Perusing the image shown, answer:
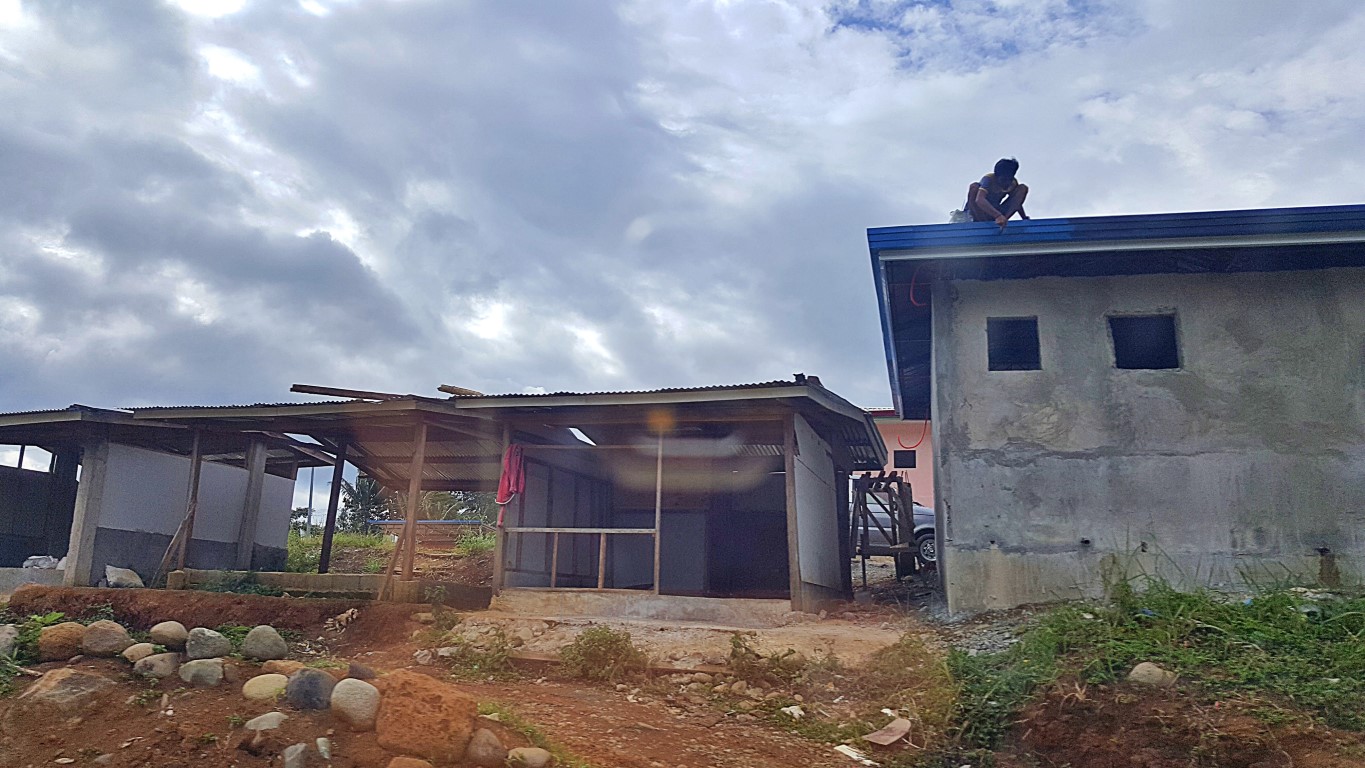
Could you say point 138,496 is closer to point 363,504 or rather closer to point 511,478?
point 511,478

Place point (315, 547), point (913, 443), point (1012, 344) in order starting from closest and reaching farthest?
point (1012, 344) < point (315, 547) < point (913, 443)

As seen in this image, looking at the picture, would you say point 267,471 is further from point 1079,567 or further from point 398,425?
point 1079,567

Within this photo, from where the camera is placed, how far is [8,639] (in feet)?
24.2

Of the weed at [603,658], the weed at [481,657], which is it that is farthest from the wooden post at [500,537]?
the weed at [603,658]

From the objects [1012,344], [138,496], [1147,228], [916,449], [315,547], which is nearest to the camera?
[1147,228]

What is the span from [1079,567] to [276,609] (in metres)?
8.60

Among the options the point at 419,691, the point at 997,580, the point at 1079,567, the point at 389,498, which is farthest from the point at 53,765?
the point at 389,498

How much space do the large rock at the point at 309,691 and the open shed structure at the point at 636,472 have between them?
16.3ft

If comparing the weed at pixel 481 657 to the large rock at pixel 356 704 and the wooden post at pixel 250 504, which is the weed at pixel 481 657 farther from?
the wooden post at pixel 250 504

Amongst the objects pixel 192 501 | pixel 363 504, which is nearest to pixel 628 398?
pixel 192 501

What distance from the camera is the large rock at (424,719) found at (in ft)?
18.5

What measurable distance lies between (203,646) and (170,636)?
0.30m

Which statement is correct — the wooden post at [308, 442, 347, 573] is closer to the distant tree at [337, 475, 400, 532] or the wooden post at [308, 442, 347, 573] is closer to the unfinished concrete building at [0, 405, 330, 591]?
the unfinished concrete building at [0, 405, 330, 591]

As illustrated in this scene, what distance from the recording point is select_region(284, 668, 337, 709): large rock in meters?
6.17
